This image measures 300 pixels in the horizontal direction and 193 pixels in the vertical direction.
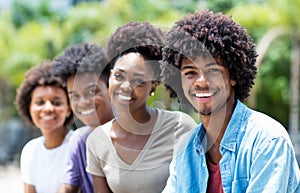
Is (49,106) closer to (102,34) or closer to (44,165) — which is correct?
(44,165)

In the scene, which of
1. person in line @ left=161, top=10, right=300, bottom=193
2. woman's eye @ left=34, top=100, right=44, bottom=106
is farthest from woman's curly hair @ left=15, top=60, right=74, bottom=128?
person in line @ left=161, top=10, right=300, bottom=193

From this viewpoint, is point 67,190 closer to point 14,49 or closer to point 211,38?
point 211,38

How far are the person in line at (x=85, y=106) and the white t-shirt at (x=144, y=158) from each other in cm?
25

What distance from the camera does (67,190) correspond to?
113 inches

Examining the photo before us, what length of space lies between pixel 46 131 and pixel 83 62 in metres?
0.59

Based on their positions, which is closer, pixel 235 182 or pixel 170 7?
pixel 235 182

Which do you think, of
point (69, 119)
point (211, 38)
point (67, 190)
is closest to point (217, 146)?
point (211, 38)

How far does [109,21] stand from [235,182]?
1418 cm

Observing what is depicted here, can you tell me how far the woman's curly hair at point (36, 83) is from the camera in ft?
10.9

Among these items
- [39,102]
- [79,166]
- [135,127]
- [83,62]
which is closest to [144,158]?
[135,127]

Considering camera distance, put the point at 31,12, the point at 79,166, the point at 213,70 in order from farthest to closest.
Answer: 1. the point at 31,12
2. the point at 79,166
3. the point at 213,70

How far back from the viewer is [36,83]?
3.39m

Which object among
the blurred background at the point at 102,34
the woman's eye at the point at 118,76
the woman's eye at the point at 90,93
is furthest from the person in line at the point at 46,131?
the blurred background at the point at 102,34

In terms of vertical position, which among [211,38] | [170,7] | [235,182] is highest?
[170,7]
